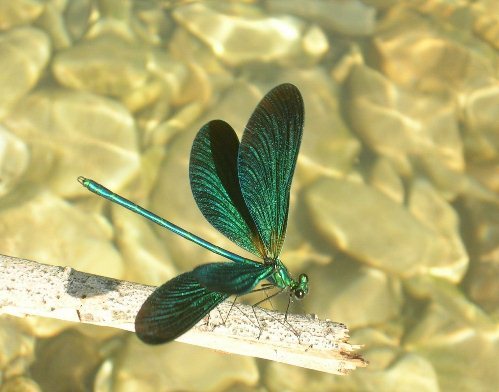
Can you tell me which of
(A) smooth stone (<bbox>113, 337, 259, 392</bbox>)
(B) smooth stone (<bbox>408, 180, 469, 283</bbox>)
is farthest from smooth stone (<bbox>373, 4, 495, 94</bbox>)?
(A) smooth stone (<bbox>113, 337, 259, 392</bbox>)

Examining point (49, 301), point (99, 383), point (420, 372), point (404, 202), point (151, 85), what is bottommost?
point (99, 383)

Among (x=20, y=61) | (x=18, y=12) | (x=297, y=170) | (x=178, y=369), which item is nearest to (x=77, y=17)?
(x=18, y=12)

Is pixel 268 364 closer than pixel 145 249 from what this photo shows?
Yes

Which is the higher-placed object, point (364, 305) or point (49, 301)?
point (49, 301)

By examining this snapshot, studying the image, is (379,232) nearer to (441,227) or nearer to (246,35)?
(441,227)

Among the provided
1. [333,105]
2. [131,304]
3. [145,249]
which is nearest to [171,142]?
[145,249]

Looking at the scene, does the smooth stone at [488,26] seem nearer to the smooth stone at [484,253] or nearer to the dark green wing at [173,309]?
the smooth stone at [484,253]

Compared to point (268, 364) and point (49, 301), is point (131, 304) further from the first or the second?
point (268, 364)
